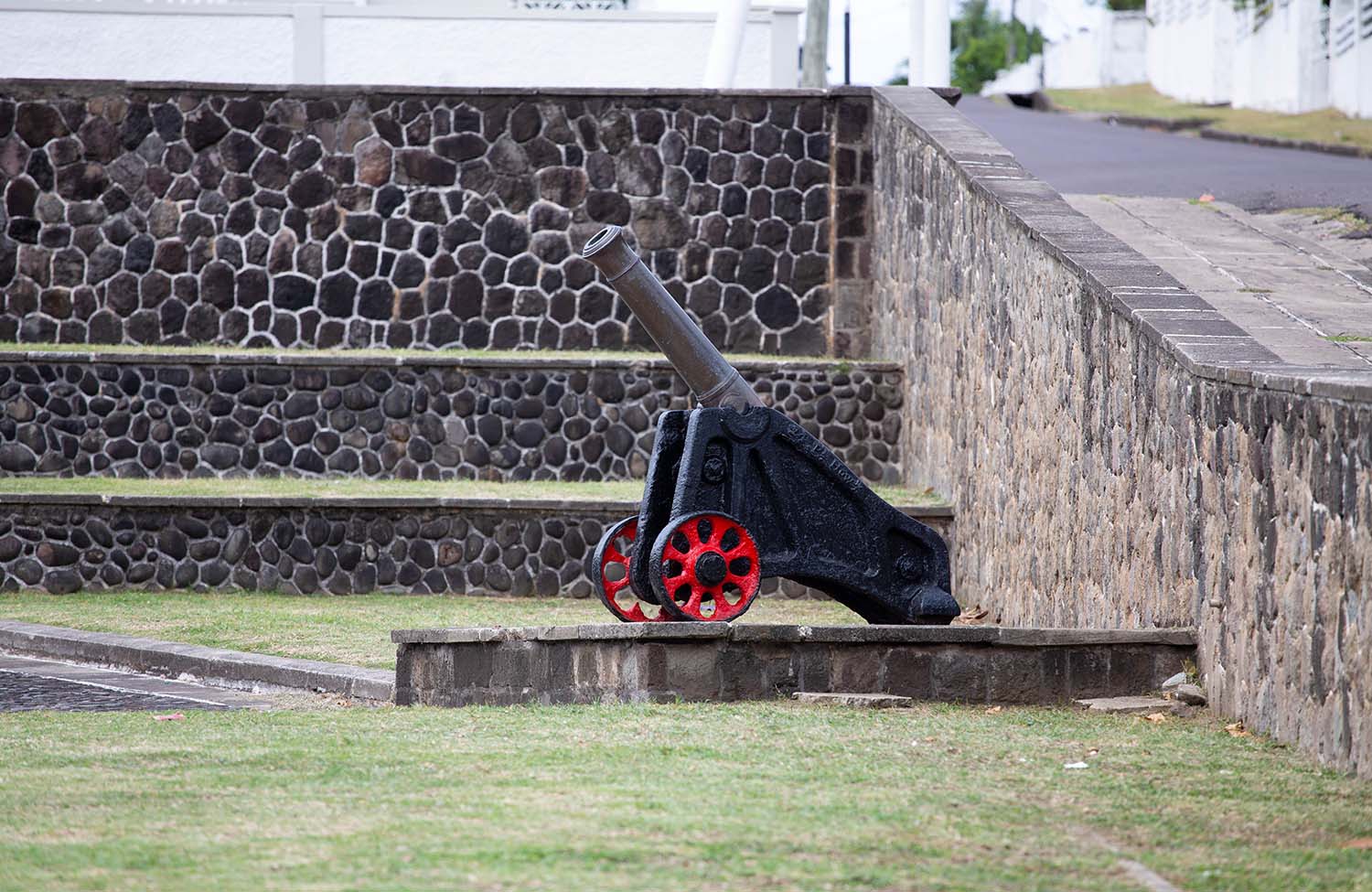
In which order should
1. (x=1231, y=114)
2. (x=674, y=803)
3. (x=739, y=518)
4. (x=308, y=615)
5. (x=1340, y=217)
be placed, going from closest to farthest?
(x=674, y=803)
(x=739, y=518)
(x=308, y=615)
(x=1340, y=217)
(x=1231, y=114)

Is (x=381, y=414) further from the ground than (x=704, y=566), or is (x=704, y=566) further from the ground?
(x=381, y=414)

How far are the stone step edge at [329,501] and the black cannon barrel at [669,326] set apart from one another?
4.03m

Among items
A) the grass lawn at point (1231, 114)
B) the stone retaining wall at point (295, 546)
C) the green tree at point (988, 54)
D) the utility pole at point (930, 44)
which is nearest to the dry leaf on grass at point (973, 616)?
the stone retaining wall at point (295, 546)

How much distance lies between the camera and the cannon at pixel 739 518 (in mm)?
7902

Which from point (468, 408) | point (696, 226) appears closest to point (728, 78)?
point (696, 226)

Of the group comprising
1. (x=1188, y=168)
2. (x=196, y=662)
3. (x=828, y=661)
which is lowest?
(x=196, y=662)

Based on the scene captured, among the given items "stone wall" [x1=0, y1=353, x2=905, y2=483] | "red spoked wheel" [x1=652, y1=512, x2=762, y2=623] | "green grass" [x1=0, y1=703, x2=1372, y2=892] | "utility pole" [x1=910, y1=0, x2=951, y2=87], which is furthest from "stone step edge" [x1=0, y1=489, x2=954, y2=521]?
"utility pole" [x1=910, y1=0, x2=951, y2=87]

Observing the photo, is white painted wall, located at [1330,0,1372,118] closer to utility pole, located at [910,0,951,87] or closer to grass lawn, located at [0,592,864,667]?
utility pole, located at [910,0,951,87]

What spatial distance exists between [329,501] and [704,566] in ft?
17.3

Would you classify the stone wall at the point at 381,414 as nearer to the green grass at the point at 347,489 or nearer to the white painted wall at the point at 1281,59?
the green grass at the point at 347,489

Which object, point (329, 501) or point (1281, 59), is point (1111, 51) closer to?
point (1281, 59)

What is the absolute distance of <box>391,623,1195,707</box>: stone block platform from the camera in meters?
7.30

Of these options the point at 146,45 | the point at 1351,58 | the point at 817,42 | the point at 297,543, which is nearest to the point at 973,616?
the point at 297,543

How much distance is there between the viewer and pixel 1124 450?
8.34m
